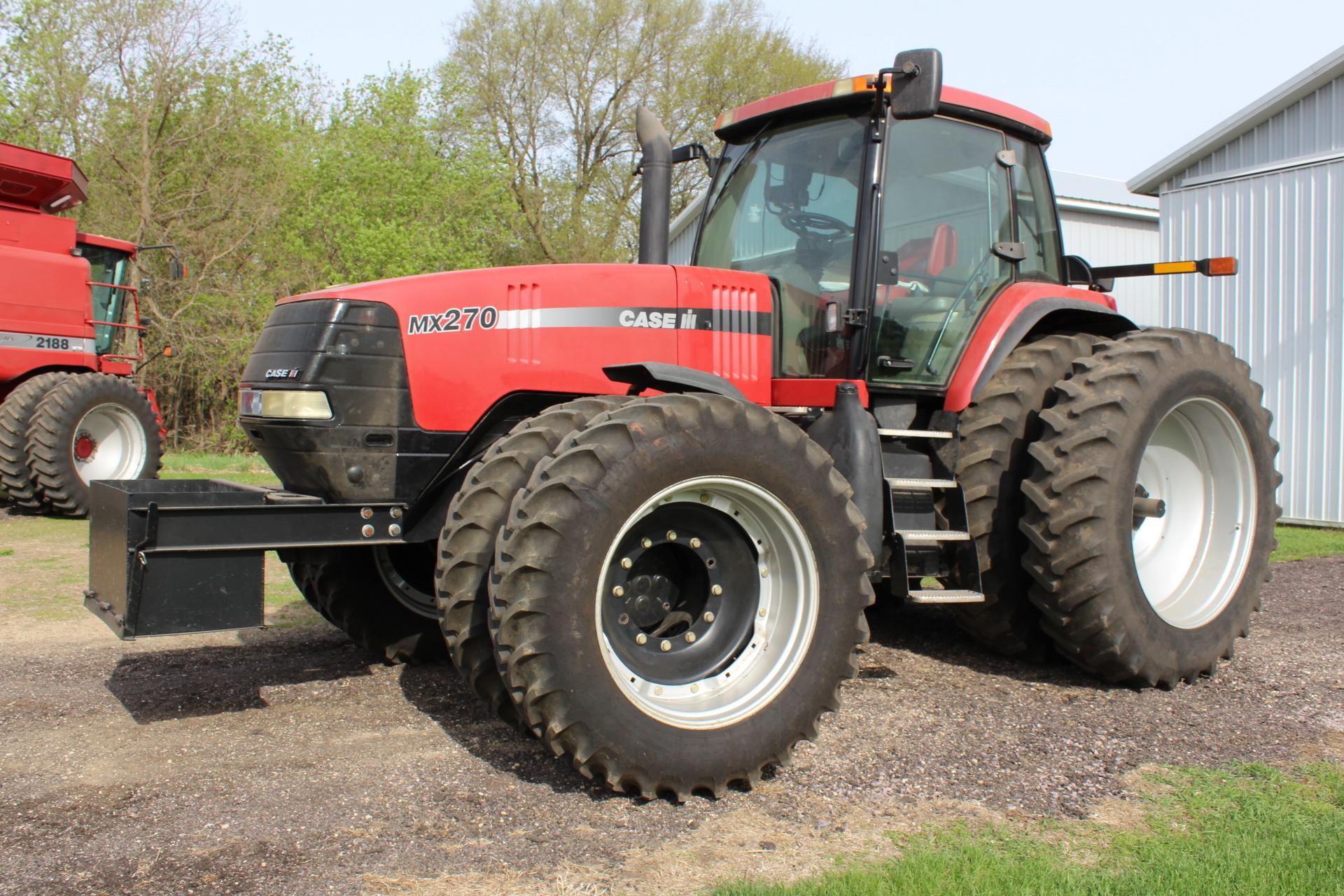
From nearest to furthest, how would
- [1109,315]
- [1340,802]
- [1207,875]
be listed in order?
1. [1207,875]
2. [1340,802]
3. [1109,315]

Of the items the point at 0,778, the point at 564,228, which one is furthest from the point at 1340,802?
the point at 564,228

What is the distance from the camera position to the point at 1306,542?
9.82m

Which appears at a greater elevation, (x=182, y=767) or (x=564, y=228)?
(x=564, y=228)

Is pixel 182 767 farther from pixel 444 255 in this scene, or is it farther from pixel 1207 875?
pixel 444 255

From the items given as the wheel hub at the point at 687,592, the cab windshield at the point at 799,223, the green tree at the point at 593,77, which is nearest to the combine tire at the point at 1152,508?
the cab windshield at the point at 799,223

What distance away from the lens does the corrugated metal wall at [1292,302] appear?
11.3 metres

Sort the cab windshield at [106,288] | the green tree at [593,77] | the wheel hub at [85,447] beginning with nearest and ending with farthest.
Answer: the wheel hub at [85,447] < the cab windshield at [106,288] < the green tree at [593,77]

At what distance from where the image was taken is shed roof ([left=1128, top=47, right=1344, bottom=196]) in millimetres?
11445

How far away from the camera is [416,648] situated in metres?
5.00

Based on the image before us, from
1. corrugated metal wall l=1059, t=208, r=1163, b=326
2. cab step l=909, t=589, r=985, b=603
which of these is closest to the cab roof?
cab step l=909, t=589, r=985, b=603

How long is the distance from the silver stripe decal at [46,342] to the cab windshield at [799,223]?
8544 mm

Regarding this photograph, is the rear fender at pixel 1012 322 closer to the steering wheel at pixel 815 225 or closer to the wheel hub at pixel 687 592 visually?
the steering wheel at pixel 815 225

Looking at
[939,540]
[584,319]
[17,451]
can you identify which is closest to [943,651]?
[939,540]

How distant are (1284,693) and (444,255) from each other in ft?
63.3
